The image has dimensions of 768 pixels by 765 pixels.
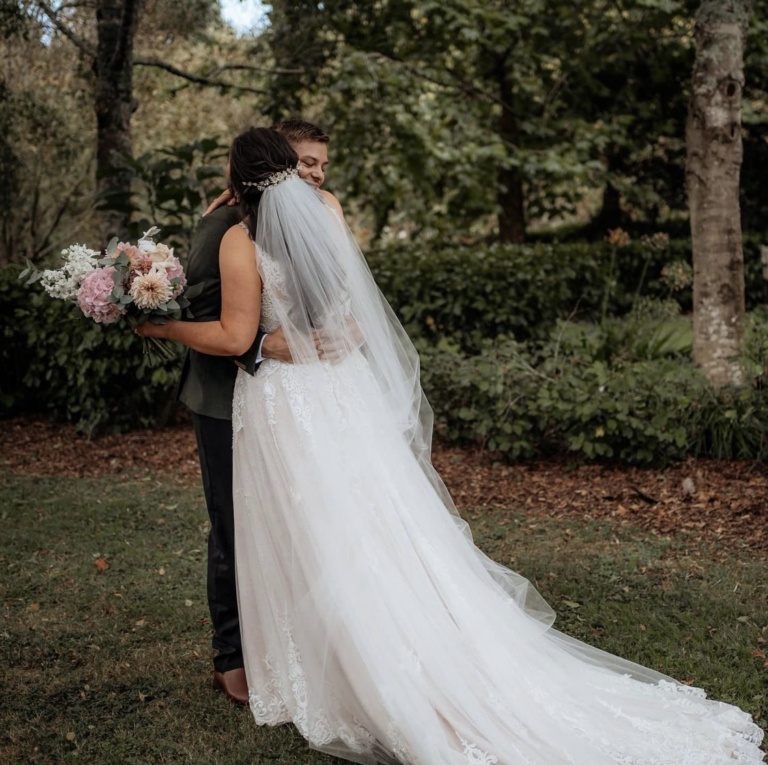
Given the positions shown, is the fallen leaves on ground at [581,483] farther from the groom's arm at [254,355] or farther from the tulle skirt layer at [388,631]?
the groom's arm at [254,355]

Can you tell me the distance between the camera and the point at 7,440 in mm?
8125

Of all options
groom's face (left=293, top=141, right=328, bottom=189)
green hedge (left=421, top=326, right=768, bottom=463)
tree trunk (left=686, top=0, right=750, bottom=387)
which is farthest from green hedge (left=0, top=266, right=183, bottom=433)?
tree trunk (left=686, top=0, right=750, bottom=387)

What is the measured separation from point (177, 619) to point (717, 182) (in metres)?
4.87

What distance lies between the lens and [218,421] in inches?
131

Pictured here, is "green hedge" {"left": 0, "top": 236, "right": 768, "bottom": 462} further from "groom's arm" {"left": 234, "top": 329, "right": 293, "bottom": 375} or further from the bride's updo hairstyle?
the bride's updo hairstyle

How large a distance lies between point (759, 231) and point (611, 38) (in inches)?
217

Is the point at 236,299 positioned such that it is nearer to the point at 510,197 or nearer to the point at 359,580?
the point at 359,580

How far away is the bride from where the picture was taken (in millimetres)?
2865

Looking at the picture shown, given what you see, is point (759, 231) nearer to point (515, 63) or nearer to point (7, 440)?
point (515, 63)

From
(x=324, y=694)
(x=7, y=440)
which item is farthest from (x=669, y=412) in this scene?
(x=7, y=440)

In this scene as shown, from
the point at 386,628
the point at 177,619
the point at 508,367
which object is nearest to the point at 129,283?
the point at 386,628

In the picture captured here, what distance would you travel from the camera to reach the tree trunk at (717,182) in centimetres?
646

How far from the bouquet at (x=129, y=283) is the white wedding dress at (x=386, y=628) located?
32 centimetres

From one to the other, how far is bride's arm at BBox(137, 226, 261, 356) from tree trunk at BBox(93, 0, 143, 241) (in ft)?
17.5
